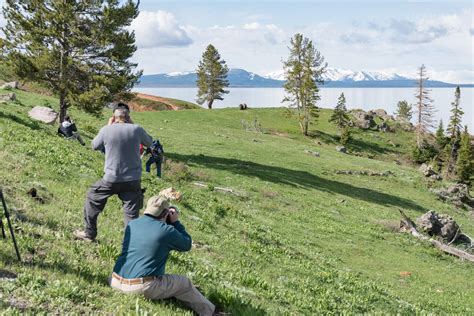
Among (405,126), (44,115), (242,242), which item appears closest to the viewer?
(242,242)

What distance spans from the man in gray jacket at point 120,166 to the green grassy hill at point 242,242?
943 mm

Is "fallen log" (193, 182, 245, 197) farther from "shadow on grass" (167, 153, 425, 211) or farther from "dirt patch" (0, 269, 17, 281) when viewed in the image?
"dirt patch" (0, 269, 17, 281)

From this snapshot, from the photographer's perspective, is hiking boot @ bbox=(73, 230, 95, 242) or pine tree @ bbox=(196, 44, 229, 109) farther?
pine tree @ bbox=(196, 44, 229, 109)

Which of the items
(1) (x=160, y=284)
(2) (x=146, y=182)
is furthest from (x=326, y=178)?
(1) (x=160, y=284)

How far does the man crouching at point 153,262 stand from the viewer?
6.87m

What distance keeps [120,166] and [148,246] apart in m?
2.35

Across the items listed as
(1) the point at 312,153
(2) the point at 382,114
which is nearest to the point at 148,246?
(1) the point at 312,153

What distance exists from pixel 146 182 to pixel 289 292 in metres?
11.4

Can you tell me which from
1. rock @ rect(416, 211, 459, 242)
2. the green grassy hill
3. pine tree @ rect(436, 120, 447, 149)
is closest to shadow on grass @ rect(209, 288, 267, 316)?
the green grassy hill

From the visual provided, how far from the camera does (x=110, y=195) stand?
881 centimetres

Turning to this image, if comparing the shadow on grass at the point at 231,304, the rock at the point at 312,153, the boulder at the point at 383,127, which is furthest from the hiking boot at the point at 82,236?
the boulder at the point at 383,127

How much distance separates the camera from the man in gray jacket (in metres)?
8.66

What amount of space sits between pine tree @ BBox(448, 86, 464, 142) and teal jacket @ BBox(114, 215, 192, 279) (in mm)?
95943

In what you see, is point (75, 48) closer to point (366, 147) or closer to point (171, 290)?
point (171, 290)
